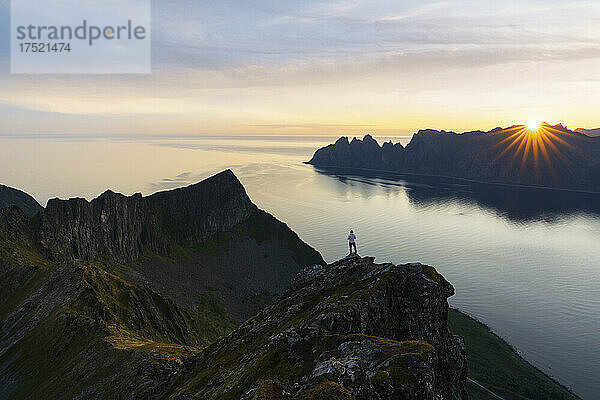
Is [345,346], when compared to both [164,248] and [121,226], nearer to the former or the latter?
[121,226]

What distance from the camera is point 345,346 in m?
29.7

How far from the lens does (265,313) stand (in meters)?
51.8

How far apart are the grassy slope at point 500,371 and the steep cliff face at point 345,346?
3233 inches

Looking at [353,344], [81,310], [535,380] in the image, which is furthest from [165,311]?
[535,380]

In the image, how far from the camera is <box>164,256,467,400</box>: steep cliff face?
25.3 metres

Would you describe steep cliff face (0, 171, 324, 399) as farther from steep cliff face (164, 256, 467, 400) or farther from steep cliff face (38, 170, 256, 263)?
steep cliff face (164, 256, 467, 400)

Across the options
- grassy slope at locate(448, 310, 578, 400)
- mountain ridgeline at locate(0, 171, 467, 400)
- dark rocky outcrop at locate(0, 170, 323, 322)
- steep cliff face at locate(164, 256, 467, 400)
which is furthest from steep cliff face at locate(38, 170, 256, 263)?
grassy slope at locate(448, 310, 578, 400)

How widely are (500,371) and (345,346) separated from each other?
11817cm

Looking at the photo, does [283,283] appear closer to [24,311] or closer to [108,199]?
[108,199]

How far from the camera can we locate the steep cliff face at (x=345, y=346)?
2527cm

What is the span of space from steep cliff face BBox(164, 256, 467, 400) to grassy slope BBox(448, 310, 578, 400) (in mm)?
82123

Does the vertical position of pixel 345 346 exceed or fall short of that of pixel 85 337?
it exceeds it

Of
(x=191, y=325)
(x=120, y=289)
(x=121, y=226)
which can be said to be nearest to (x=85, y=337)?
(x=120, y=289)

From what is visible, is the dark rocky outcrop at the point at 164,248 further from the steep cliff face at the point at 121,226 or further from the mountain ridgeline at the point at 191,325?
the mountain ridgeline at the point at 191,325
